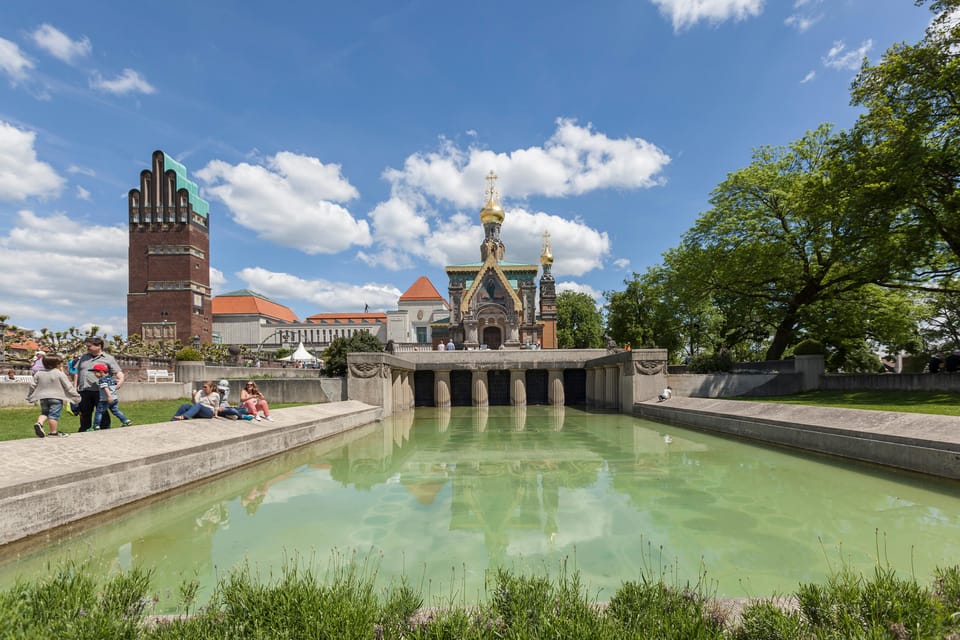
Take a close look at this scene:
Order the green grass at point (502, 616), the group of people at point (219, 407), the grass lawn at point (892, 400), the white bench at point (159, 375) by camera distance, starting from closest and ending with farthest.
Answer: the green grass at point (502, 616) → the group of people at point (219, 407) → the grass lawn at point (892, 400) → the white bench at point (159, 375)

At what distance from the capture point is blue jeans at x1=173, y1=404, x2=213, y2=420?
41.5ft

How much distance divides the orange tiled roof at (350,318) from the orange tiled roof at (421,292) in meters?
17.3

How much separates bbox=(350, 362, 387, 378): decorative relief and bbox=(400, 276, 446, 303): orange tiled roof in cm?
7291

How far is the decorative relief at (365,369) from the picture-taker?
77.3 feet

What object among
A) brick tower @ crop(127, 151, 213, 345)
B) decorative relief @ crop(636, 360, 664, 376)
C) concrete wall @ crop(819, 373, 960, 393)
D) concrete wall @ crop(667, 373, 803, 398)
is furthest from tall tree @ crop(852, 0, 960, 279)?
brick tower @ crop(127, 151, 213, 345)

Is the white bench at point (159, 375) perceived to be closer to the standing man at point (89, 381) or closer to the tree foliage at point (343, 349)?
the tree foliage at point (343, 349)

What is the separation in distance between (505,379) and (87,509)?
31.0 m

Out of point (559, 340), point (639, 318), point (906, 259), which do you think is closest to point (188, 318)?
point (559, 340)

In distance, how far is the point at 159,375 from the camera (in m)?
27.0

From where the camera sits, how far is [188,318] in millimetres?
80250

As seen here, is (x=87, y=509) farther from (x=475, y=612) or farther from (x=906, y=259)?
(x=906, y=259)

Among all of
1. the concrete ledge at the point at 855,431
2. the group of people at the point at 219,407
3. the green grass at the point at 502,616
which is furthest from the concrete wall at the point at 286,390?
the green grass at the point at 502,616

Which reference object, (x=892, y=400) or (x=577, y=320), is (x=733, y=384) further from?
(x=577, y=320)

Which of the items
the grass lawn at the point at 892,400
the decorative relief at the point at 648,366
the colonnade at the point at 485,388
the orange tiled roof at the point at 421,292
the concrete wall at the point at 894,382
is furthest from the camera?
the orange tiled roof at the point at 421,292
